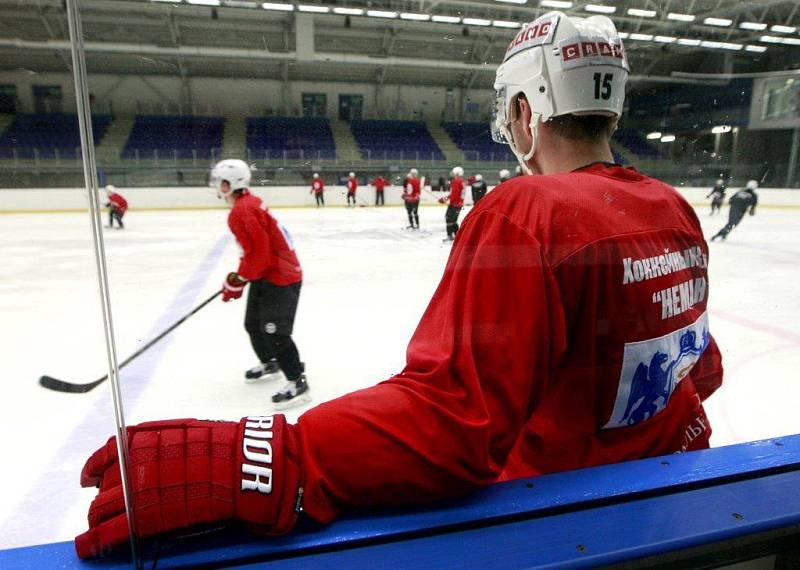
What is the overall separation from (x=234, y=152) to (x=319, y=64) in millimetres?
184

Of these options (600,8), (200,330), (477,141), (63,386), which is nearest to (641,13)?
(600,8)

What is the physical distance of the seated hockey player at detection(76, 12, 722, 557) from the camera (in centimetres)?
47

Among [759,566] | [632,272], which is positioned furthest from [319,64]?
[759,566]

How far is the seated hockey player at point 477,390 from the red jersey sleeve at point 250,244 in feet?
5.23

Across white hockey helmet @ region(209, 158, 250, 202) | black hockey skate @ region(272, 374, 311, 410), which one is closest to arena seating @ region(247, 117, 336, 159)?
white hockey helmet @ region(209, 158, 250, 202)

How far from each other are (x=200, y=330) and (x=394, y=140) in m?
2.11

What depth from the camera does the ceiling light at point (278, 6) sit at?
66 cm

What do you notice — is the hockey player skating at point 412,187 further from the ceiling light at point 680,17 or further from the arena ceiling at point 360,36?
the ceiling light at point 680,17

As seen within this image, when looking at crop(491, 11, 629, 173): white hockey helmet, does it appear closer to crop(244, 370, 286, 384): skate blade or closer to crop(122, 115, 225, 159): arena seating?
crop(122, 115, 225, 159): arena seating

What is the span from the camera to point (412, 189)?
1291 millimetres

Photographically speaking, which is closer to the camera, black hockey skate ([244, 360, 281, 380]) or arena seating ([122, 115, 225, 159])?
arena seating ([122, 115, 225, 159])

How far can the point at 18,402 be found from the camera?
1856 mm

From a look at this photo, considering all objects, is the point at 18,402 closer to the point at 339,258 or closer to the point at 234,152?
the point at 234,152

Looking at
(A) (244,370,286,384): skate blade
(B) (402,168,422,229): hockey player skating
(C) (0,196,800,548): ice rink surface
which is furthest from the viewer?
(A) (244,370,286,384): skate blade
